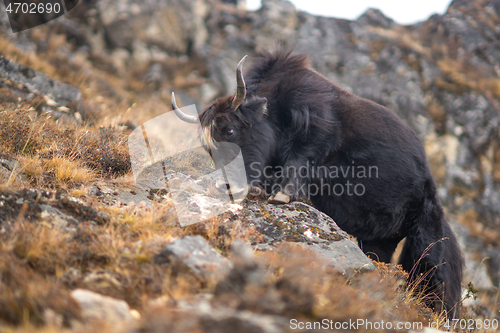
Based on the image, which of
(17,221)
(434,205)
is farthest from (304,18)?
(17,221)

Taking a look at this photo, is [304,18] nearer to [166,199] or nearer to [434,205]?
[434,205]

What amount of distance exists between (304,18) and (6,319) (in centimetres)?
2184

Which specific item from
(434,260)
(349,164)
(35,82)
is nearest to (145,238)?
(349,164)

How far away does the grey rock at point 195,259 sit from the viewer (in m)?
2.19

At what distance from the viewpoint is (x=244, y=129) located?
4527mm

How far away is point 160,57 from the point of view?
56.9 ft

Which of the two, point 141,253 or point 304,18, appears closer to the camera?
point 141,253

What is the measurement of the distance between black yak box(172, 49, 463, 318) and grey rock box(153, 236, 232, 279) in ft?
6.48

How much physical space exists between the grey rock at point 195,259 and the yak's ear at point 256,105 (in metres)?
2.54

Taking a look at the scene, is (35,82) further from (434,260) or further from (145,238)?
(434,260)

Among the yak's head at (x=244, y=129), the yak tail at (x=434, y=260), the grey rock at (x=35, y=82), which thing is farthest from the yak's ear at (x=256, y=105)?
the grey rock at (x=35, y=82)

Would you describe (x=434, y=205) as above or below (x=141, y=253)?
below

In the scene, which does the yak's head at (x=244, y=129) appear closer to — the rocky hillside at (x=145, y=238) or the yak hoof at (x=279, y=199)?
the yak hoof at (x=279, y=199)

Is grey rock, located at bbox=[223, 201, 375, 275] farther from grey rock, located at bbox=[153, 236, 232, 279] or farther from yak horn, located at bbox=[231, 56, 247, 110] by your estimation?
yak horn, located at bbox=[231, 56, 247, 110]
